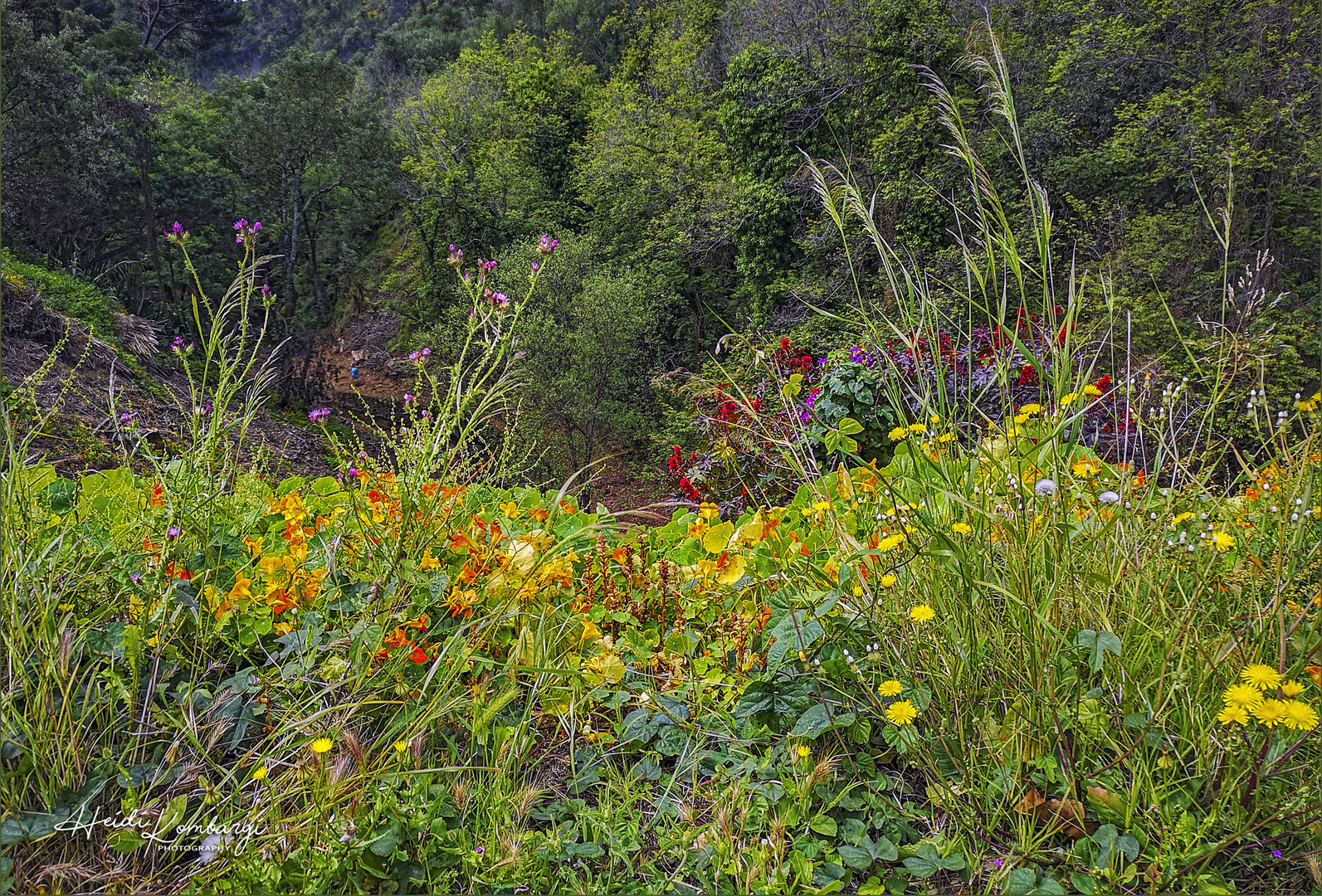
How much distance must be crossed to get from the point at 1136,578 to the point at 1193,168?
799 centimetres

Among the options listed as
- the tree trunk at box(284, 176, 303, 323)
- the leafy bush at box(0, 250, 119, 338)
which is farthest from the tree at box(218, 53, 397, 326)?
the leafy bush at box(0, 250, 119, 338)

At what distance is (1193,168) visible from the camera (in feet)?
22.4

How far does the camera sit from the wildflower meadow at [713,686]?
3.00 ft

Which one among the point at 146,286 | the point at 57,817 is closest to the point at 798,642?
the point at 57,817

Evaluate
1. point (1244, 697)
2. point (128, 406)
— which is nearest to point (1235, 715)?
point (1244, 697)

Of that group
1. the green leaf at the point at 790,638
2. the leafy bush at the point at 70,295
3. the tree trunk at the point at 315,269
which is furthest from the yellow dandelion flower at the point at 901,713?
the tree trunk at the point at 315,269

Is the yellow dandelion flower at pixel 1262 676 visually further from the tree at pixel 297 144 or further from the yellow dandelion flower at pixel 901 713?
the tree at pixel 297 144

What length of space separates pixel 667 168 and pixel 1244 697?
450 inches

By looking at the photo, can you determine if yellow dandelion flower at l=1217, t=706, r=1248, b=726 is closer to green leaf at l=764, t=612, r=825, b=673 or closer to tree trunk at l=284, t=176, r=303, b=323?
green leaf at l=764, t=612, r=825, b=673

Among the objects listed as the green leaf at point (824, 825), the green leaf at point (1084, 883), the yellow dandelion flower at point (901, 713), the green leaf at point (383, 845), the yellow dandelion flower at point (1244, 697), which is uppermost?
the yellow dandelion flower at point (1244, 697)

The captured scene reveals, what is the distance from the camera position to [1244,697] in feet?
2.56

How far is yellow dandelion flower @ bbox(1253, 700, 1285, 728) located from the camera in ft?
2.46

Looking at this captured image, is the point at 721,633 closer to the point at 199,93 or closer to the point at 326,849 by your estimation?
the point at 326,849

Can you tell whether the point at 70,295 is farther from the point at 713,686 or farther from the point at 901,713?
the point at 901,713
